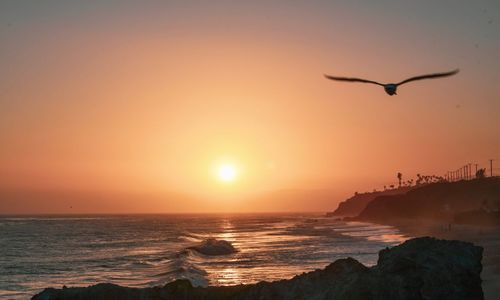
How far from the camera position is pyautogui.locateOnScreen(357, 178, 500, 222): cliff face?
11875 centimetres

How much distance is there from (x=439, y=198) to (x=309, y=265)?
107 metres

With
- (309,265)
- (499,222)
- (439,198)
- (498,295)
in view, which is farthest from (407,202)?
(498,295)

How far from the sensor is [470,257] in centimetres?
1147

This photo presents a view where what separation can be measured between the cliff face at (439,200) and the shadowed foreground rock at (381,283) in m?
101

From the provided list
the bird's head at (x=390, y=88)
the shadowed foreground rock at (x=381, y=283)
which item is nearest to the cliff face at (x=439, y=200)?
the bird's head at (x=390, y=88)

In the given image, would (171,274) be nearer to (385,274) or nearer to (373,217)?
(385,274)

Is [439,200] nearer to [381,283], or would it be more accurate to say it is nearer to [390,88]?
[390,88]

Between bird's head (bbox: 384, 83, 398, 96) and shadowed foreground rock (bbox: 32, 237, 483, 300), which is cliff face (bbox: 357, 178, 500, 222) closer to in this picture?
bird's head (bbox: 384, 83, 398, 96)

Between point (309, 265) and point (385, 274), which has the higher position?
point (385, 274)

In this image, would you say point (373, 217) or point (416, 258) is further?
point (373, 217)

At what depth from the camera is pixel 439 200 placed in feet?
432

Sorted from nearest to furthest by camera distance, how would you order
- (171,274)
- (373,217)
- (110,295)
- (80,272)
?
(110,295) < (171,274) < (80,272) < (373,217)

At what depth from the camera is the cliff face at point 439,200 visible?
11875 cm

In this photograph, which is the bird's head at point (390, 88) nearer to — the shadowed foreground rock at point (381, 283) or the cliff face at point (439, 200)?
the shadowed foreground rock at point (381, 283)
